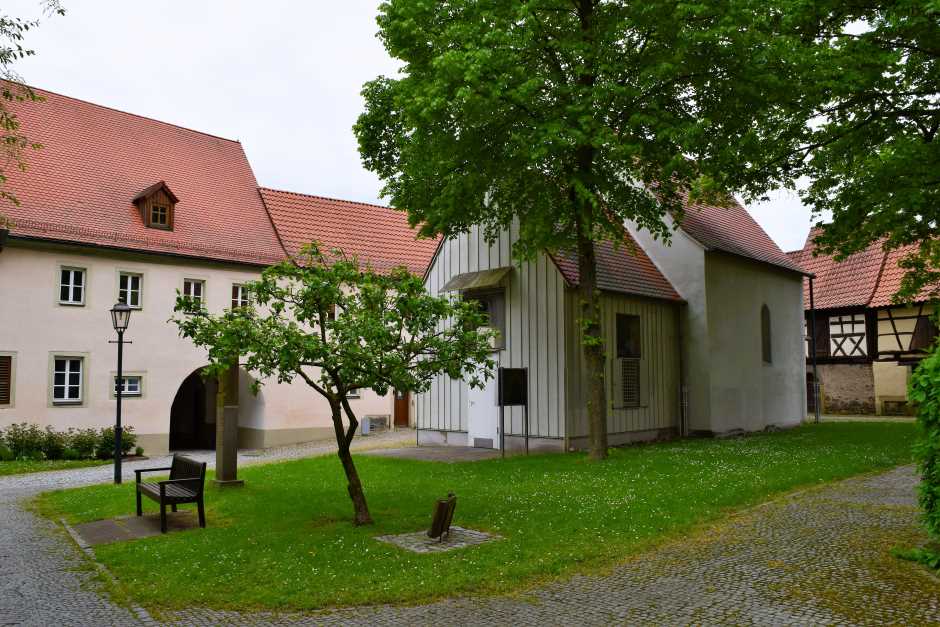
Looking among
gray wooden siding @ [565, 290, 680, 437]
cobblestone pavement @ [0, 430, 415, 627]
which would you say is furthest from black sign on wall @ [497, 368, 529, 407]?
cobblestone pavement @ [0, 430, 415, 627]

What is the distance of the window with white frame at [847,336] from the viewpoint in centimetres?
3584

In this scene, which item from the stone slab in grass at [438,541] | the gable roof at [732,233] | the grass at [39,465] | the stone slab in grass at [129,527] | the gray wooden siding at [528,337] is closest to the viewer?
the stone slab in grass at [438,541]

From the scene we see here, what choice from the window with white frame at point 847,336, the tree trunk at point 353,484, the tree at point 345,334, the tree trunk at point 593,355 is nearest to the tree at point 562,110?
the tree trunk at point 593,355

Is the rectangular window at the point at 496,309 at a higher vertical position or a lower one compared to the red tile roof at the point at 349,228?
lower

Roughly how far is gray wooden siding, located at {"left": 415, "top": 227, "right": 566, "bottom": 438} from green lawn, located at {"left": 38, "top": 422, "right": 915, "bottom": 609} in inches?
88.5

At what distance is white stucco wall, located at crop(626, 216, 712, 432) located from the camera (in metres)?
22.8

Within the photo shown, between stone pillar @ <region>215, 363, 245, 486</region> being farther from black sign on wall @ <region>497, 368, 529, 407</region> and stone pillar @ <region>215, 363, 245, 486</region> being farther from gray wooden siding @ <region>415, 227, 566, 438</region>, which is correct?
gray wooden siding @ <region>415, 227, 566, 438</region>

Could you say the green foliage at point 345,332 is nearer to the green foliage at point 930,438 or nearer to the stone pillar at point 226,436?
the stone pillar at point 226,436

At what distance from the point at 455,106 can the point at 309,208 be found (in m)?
17.4

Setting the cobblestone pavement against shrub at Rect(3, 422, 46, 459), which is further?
shrub at Rect(3, 422, 46, 459)

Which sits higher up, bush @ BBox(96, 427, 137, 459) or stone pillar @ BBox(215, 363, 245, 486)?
stone pillar @ BBox(215, 363, 245, 486)

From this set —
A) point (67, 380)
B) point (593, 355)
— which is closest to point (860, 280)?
point (593, 355)

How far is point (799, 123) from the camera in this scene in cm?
1802

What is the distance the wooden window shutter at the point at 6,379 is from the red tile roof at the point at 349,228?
9.82m
